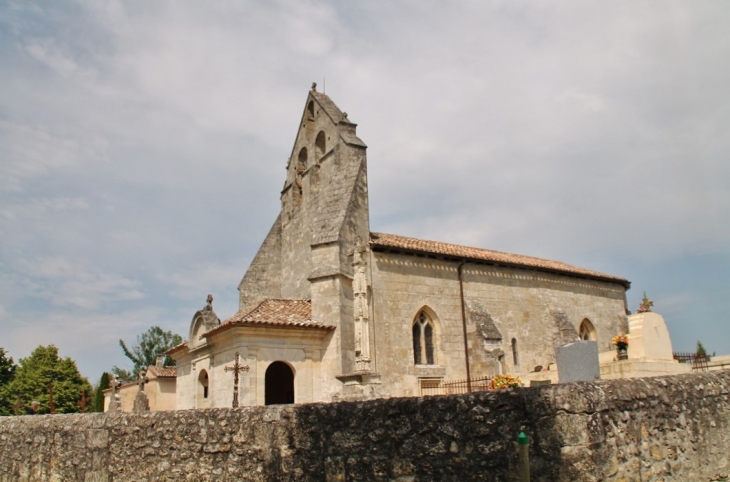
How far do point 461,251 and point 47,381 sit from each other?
4407 centimetres

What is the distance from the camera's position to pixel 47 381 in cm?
5234

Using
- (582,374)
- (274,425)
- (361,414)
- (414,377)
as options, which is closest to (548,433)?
(361,414)

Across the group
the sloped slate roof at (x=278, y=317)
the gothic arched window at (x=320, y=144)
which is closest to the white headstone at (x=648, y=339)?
the sloped slate roof at (x=278, y=317)

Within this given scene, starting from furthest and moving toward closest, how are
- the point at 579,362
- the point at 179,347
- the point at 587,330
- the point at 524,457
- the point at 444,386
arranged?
the point at 587,330 < the point at 179,347 < the point at 444,386 < the point at 579,362 < the point at 524,457

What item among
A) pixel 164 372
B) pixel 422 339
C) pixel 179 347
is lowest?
pixel 164 372

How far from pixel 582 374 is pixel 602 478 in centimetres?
599

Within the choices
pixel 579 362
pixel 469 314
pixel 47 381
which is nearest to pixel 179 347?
pixel 469 314

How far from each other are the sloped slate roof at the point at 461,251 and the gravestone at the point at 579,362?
37.1ft

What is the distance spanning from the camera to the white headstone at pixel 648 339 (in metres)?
11.8

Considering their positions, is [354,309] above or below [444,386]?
above

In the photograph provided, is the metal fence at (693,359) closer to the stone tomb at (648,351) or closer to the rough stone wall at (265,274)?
the stone tomb at (648,351)

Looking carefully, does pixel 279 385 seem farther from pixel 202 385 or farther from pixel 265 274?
pixel 265 274

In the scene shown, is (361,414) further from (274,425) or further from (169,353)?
(169,353)

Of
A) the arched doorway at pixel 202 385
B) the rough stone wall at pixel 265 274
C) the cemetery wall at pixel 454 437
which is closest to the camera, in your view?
the cemetery wall at pixel 454 437
